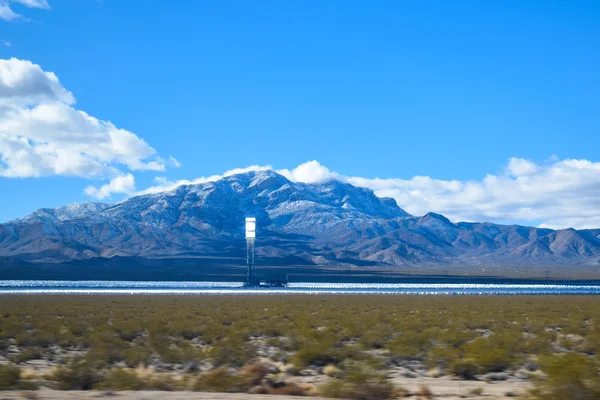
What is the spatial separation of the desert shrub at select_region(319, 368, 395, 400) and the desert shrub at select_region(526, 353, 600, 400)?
3.23 meters

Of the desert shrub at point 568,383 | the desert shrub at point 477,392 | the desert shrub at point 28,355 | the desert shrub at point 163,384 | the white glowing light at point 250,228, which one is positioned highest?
the white glowing light at point 250,228

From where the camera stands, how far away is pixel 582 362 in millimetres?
15344

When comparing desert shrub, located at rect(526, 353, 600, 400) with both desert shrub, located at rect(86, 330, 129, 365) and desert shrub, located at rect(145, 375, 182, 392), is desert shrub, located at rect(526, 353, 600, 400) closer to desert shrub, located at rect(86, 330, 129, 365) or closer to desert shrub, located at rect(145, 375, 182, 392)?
desert shrub, located at rect(145, 375, 182, 392)

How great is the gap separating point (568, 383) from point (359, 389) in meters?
4.55

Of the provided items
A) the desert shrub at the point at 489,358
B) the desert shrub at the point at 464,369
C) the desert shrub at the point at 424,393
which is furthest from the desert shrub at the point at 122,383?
the desert shrub at the point at 489,358

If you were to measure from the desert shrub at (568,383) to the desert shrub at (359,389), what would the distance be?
3.23 m

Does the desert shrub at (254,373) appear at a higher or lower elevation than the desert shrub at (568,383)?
lower

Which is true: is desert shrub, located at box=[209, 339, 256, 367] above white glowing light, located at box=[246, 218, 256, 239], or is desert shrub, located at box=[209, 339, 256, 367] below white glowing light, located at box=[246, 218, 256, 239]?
below

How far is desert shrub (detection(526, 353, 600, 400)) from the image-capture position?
13086mm

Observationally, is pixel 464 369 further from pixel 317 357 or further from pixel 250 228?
pixel 250 228

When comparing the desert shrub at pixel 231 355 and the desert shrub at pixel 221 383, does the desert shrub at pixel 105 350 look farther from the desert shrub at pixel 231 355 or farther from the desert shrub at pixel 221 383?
the desert shrub at pixel 221 383

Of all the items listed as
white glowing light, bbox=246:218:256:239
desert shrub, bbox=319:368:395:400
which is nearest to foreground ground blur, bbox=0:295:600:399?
desert shrub, bbox=319:368:395:400

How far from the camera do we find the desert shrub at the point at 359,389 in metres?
14.8

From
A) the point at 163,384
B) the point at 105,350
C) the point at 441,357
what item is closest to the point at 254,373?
the point at 163,384
